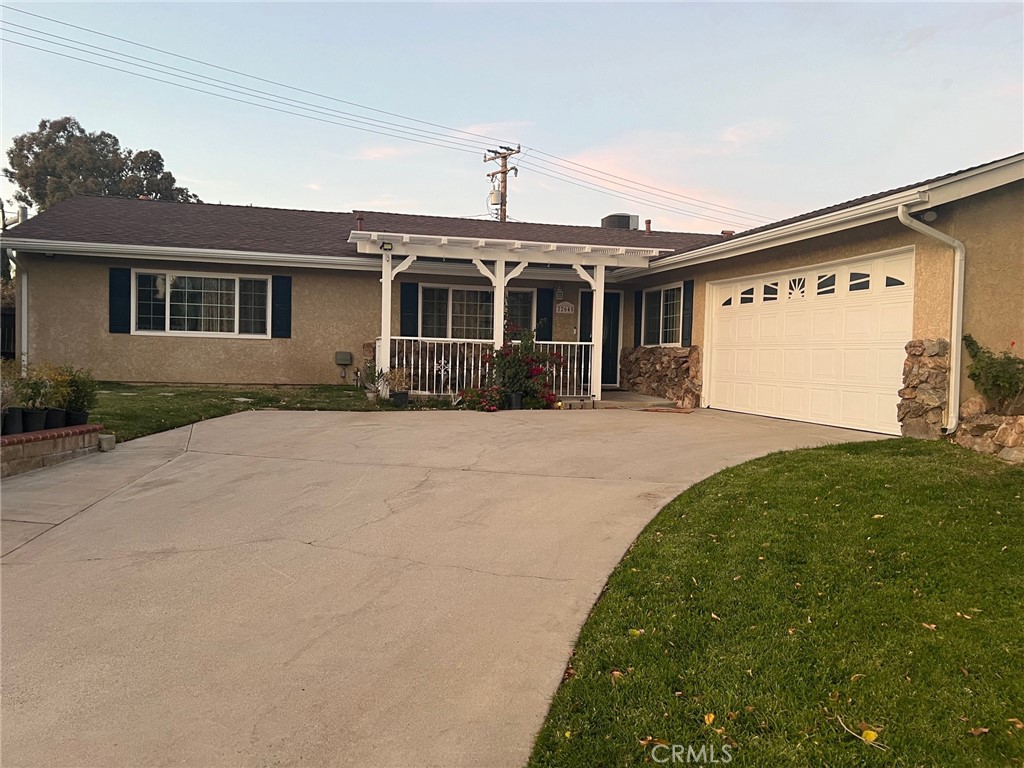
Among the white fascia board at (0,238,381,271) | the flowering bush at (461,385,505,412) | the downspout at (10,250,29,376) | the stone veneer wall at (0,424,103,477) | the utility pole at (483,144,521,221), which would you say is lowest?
the stone veneer wall at (0,424,103,477)

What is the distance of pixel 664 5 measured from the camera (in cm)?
1147

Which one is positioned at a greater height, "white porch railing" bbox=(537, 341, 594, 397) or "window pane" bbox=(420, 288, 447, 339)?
"window pane" bbox=(420, 288, 447, 339)

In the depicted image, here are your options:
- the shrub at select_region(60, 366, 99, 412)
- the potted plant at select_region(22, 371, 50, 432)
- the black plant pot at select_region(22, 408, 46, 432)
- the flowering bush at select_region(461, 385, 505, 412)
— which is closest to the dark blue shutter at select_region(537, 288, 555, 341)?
the flowering bush at select_region(461, 385, 505, 412)

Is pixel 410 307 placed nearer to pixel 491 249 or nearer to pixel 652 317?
pixel 491 249

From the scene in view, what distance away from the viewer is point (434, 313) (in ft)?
50.4

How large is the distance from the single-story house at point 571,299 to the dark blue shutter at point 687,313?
41 mm

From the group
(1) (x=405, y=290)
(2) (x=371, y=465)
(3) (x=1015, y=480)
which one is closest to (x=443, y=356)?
(1) (x=405, y=290)

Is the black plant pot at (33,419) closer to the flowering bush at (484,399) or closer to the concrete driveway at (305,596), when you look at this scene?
the concrete driveway at (305,596)

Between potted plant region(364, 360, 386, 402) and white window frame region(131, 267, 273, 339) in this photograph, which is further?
white window frame region(131, 267, 273, 339)

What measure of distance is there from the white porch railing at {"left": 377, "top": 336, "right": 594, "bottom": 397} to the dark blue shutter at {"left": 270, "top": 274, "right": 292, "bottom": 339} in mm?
2425

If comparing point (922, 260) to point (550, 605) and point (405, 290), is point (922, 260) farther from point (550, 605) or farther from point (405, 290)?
point (405, 290)

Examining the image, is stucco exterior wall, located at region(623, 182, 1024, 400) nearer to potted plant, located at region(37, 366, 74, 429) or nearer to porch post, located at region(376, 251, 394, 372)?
porch post, located at region(376, 251, 394, 372)

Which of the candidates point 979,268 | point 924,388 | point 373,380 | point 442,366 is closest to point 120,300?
point 373,380

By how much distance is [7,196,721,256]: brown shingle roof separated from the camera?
45.1 ft
